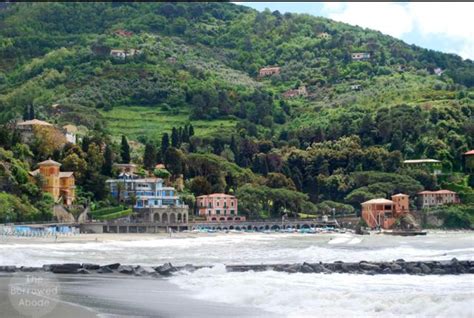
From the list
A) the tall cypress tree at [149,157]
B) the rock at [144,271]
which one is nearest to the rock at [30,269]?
the rock at [144,271]

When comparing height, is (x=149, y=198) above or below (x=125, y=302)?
above

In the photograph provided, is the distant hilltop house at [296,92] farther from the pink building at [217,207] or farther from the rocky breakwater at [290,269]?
the rocky breakwater at [290,269]

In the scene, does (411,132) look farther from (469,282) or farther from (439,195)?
(469,282)

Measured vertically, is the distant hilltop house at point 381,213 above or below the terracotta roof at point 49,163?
below

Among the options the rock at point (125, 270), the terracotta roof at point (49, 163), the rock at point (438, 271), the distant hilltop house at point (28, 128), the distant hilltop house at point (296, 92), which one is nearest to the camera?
the rock at point (125, 270)

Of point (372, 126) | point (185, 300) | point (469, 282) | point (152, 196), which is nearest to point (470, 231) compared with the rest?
point (372, 126)

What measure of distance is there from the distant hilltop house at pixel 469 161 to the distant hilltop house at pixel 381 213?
1622 cm

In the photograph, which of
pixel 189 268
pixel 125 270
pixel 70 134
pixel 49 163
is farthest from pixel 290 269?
pixel 70 134

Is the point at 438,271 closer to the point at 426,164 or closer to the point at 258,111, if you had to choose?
the point at 426,164

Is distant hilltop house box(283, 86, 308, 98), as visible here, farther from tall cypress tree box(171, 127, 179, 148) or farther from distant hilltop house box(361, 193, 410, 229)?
distant hilltop house box(361, 193, 410, 229)

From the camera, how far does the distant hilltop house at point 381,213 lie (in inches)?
4484

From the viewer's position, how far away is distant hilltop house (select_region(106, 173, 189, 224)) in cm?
9981

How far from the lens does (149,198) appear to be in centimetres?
10131

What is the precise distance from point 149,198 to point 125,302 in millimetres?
72347
